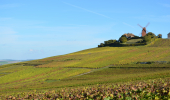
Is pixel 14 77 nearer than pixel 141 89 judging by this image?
No

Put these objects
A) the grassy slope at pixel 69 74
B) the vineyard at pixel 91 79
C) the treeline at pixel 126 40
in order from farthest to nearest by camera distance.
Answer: the treeline at pixel 126 40
the grassy slope at pixel 69 74
the vineyard at pixel 91 79

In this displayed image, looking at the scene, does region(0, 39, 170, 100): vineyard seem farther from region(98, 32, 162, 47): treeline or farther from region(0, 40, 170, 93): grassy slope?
region(98, 32, 162, 47): treeline

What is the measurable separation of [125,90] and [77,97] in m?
4.13

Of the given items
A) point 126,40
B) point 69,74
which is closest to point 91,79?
point 69,74

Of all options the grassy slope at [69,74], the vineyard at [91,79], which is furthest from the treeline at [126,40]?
the vineyard at [91,79]

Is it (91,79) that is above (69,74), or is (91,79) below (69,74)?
below

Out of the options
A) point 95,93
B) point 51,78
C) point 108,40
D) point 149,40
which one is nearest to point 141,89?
point 95,93

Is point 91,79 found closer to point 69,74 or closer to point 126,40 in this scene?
point 69,74

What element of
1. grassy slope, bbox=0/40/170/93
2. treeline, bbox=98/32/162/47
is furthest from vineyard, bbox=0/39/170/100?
treeline, bbox=98/32/162/47

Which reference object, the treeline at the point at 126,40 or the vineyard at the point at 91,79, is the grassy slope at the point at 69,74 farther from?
the treeline at the point at 126,40

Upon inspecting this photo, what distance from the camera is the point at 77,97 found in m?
15.8

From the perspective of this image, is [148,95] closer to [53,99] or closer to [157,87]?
[157,87]

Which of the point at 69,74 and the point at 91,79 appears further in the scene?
the point at 69,74

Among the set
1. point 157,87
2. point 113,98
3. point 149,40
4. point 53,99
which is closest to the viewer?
point 113,98
